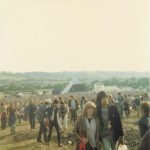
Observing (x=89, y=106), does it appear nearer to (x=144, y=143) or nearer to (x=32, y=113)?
(x=144, y=143)

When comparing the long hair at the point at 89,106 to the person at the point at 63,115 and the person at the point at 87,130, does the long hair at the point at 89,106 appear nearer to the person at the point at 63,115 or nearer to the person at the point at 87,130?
the person at the point at 87,130

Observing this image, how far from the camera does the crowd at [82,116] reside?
5.43 meters

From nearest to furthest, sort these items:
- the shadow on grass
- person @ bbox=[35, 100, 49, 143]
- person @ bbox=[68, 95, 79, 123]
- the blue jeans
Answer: the blue jeans < the shadow on grass < person @ bbox=[35, 100, 49, 143] < person @ bbox=[68, 95, 79, 123]

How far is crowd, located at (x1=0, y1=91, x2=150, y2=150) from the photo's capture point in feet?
17.8

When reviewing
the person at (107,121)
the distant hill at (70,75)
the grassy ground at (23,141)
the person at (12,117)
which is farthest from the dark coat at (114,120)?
the person at (12,117)

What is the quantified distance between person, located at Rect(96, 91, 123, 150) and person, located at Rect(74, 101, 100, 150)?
0.38 ft

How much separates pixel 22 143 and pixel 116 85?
2160mm

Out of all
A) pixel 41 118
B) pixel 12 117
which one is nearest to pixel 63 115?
pixel 41 118

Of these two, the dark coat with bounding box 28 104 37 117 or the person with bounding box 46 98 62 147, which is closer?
the person with bounding box 46 98 62 147

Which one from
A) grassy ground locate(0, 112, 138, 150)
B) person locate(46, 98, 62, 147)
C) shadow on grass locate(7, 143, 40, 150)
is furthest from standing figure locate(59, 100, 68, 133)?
shadow on grass locate(7, 143, 40, 150)

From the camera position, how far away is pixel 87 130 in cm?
545

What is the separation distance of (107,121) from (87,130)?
304mm

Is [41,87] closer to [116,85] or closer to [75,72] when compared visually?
[75,72]

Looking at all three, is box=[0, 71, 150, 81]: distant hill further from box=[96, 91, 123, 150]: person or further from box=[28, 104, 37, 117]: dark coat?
box=[96, 91, 123, 150]: person
